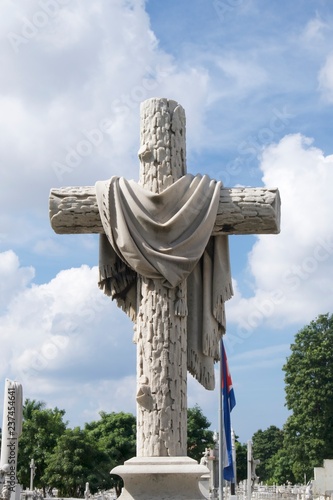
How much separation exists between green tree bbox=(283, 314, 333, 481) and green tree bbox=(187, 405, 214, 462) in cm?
1219

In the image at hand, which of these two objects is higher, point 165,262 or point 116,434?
point 116,434

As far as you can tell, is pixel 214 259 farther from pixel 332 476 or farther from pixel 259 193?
pixel 332 476

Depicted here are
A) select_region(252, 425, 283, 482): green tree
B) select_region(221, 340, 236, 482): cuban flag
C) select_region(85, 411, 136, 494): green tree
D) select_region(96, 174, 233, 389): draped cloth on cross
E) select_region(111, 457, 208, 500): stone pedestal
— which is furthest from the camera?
select_region(252, 425, 283, 482): green tree

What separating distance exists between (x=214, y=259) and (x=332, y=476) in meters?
21.0

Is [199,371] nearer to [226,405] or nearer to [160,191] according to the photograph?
[160,191]

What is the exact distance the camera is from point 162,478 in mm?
5938

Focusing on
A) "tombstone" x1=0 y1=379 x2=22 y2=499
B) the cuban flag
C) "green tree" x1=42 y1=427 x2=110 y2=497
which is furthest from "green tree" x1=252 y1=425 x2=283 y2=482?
the cuban flag

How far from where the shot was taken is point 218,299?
22.2 ft

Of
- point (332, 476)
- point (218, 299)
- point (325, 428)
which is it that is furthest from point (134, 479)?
point (325, 428)

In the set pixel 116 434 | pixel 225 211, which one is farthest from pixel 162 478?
pixel 116 434

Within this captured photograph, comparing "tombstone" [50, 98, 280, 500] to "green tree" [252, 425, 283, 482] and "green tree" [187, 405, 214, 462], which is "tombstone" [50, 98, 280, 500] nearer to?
"green tree" [187, 405, 214, 462]

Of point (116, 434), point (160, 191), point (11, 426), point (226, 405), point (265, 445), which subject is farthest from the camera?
point (265, 445)

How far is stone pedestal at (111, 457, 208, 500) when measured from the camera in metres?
5.91

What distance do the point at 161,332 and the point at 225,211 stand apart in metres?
1.21
